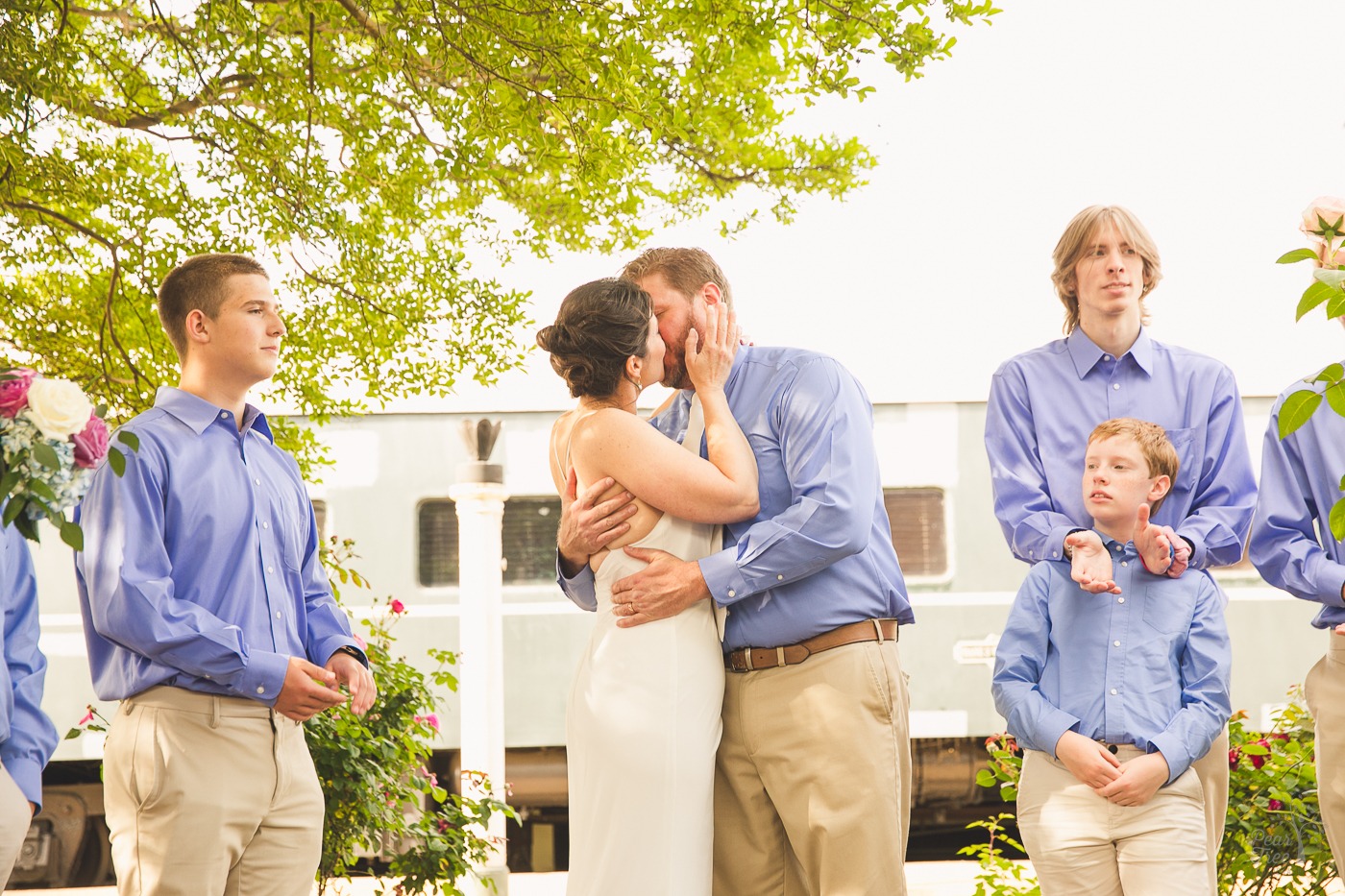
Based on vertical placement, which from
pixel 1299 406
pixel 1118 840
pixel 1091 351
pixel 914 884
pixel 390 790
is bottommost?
pixel 914 884

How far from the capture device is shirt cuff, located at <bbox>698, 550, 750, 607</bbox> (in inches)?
87.6

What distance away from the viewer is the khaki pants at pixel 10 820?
7.20 feet

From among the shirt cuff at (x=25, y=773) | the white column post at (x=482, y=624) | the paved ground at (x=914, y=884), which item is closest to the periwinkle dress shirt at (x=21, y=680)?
the shirt cuff at (x=25, y=773)

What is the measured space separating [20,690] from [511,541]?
20.1 feet

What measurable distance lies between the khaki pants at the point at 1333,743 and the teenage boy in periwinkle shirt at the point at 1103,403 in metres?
→ 0.18

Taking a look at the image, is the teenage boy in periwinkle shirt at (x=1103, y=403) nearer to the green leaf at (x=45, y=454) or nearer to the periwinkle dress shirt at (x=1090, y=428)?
the periwinkle dress shirt at (x=1090, y=428)

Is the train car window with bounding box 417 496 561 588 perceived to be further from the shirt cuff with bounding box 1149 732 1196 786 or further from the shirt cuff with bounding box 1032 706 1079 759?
the shirt cuff with bounding box 1149 732 1196 786

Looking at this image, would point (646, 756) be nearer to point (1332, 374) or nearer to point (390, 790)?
point (1332, 374)

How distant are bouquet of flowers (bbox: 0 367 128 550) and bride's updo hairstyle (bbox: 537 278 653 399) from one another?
81 cm

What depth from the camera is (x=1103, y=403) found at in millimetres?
2811

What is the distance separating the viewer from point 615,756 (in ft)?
7.09

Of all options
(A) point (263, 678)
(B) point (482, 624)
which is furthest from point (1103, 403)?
(B) point (482, 624)

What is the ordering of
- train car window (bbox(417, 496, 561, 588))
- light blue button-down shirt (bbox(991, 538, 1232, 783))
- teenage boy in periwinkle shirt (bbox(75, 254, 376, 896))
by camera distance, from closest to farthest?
teenage boy in periwinkle shirt (bbox(75, 254, 376, 896)), light blue button-down shirt (bbox(991, 538, 1232, 783)), train car window (bbox(417, 496, 561, 588))

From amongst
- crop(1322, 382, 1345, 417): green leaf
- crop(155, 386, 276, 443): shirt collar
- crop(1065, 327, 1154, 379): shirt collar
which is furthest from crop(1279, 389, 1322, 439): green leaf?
crop(155, 386, 276, 443): shirt collar
